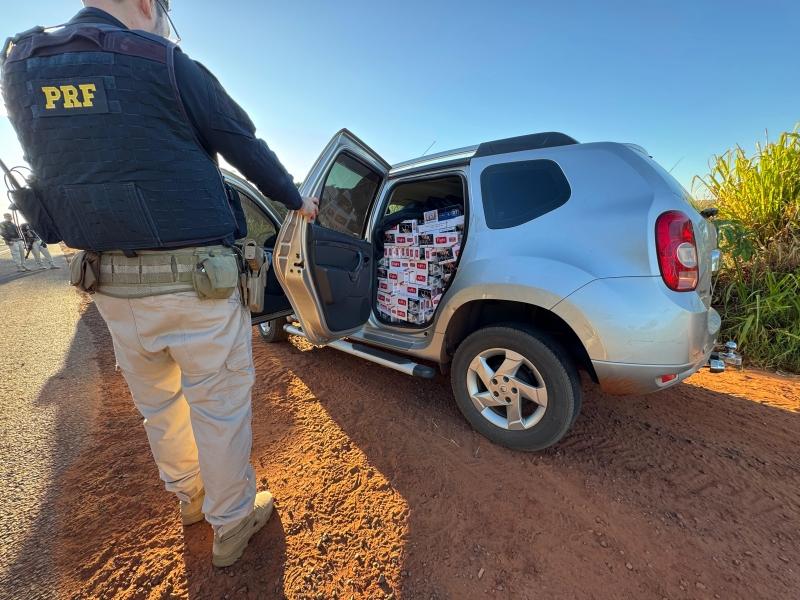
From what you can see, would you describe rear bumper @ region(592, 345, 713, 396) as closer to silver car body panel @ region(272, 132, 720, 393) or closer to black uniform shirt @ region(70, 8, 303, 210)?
silver car body panel @ region(272, 132, 720, 393)

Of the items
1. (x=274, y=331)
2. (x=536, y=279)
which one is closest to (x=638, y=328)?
(x=536, y=279)

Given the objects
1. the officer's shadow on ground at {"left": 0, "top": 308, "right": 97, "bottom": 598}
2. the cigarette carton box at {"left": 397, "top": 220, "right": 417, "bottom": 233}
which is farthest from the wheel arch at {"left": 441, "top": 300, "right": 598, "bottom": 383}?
the officer's shadow on ground at {"left": 0, "top": 308, "right": 97, "bottom": 598}

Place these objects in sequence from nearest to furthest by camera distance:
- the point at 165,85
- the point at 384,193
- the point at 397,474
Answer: the point at 165,85 < the point at 397,474 < the point at 384,193

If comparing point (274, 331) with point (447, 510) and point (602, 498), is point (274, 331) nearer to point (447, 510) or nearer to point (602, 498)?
point (447, 510)

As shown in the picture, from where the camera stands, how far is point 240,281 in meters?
1.48

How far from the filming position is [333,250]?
2432mm

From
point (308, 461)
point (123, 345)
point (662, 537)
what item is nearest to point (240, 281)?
point (123, 345)

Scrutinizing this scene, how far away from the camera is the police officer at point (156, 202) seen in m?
1.12

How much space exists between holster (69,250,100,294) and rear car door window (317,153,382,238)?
1422 mm

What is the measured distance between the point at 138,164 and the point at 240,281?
1.75ft

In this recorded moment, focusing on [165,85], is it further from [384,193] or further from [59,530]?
[59,530]

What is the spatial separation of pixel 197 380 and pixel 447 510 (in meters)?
1.34

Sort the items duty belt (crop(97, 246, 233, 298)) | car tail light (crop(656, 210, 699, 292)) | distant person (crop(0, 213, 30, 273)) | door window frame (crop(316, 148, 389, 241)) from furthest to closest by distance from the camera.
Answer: distant person (crop(0, 213, 30, 273)) → door window frame (crop(316, 148, 389, 241)) → car tail light (crop(656, 210, 699, 292)) → duty belt (crop(97, 246, 233, 298))

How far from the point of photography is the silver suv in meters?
1.67
